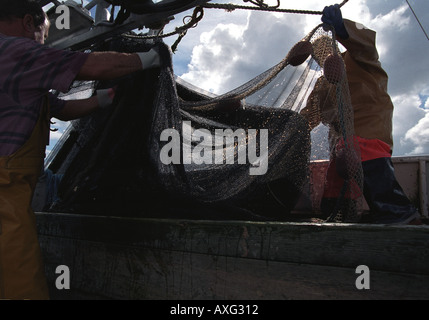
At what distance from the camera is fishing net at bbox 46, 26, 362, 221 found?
2.03 m

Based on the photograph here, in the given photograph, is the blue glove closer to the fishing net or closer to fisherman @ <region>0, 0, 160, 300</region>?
the fishing net

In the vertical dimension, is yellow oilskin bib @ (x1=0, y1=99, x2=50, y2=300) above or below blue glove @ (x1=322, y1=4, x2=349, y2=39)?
below

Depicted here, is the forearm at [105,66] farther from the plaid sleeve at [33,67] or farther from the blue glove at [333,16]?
the blue glove at [333,16]

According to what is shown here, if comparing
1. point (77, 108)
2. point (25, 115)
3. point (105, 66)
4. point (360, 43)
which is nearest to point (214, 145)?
point (77, 108)

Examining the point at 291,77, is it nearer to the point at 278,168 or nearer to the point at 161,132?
the point at 278,168

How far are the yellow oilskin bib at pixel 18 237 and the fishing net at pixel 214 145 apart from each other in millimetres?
778

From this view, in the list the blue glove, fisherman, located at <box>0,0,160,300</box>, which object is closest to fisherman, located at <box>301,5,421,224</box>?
the blue glove

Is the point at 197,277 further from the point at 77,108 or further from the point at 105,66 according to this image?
the point at 77,108

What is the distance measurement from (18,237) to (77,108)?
3.71 feet

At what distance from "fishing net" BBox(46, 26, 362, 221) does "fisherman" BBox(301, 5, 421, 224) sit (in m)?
0.04

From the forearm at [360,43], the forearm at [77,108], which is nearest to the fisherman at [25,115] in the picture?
the forearm at [77,108]

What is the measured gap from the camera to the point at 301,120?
2684 mm

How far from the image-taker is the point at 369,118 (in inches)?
106
